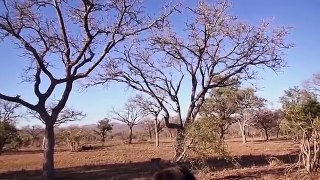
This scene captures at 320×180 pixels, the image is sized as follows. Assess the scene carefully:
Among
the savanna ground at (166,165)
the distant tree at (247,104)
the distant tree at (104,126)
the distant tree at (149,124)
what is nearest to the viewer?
the savanna ground at (166,165)

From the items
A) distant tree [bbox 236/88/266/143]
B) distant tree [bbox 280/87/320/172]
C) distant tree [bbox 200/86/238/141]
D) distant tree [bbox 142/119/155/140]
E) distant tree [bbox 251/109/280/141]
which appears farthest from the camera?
A: distant tree [bbox 142/119/155/140]

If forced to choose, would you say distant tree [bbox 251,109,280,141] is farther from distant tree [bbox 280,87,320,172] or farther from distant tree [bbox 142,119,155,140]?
distant tree [bbox 280,87,320,172]

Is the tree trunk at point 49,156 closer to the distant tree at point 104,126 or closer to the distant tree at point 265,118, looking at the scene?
the distant tree at point 265,118

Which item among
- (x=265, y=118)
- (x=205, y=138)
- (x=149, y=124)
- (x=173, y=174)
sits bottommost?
(x=173, y=174)

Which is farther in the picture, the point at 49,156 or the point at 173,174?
the point at 49,156

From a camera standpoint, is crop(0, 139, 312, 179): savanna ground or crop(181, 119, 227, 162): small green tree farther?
crop(0, 139, 312, 179): savanna ground

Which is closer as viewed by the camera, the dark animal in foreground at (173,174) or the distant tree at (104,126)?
the dark animal in foreground at (173,174)

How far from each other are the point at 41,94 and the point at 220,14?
10.5m

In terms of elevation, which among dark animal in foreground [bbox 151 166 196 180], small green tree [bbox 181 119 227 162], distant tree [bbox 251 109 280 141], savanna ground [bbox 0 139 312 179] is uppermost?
distant tree [bbox 251 109 280 141]

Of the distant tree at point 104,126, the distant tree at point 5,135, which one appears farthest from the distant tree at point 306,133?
the distant tree at point 104,126

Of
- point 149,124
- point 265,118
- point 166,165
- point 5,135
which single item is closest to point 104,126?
point 149,124

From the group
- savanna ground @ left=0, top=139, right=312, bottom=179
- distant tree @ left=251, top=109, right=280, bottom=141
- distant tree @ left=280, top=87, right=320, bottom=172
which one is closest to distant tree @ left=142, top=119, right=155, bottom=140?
distant tree @ left=251, top=109, right=280, bottom=141

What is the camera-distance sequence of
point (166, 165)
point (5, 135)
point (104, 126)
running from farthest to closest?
point (104, 126) < point (5, 135) < point (166, 165)

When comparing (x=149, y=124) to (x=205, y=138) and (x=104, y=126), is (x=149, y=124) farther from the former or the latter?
(x=205, y=138)
